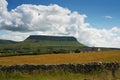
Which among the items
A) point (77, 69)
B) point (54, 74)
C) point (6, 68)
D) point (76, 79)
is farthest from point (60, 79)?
point (6, 68)

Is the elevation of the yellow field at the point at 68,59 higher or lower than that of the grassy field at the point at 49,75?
higher

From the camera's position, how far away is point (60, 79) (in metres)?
29.7

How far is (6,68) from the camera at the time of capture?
38031 millimetres

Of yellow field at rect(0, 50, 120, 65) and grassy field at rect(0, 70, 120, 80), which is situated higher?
yellow field at rect(0, 50, 120, 65)

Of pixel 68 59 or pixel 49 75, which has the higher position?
pixel 68 59

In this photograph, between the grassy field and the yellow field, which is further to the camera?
the yellow field

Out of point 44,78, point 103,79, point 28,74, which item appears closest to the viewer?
point 103,79

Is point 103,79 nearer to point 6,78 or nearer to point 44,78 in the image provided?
point 44,78

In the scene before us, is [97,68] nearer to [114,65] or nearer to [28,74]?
[114,65]

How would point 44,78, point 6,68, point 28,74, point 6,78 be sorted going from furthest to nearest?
point 6,68, point 28,74, point 6,78, point 44,78

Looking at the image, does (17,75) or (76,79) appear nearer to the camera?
(76,79)

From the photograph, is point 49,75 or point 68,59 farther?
point 68,59

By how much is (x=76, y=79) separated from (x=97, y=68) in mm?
6191

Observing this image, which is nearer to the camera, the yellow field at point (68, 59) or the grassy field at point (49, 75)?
the grassy field at point (49, 75)
